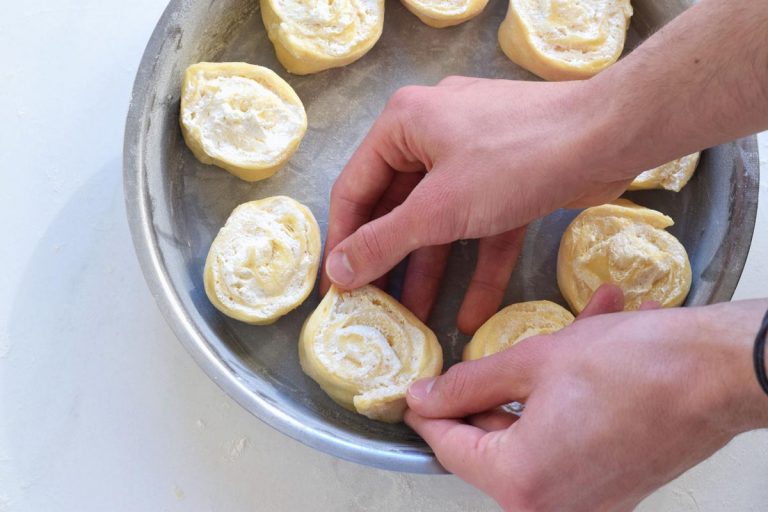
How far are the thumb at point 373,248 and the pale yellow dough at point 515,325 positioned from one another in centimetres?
26

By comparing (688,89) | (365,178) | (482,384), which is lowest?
(482,384)

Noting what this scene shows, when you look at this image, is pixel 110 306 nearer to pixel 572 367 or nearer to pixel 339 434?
pixel 339 434

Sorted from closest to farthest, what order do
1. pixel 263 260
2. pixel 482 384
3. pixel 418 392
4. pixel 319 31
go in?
1. pixel 482 384
2. pixel 418 392
3. pixel 263 260
4. pixel 319 31

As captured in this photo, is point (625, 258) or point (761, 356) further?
point (625, 258)

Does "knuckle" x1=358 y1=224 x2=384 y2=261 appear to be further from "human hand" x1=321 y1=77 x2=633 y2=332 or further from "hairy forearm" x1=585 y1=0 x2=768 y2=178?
"hairy forearm" x1=585 y1=0 x2=768 y2=178

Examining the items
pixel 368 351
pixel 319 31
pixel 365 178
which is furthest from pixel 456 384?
pixel 319 31

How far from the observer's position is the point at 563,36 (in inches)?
65.3

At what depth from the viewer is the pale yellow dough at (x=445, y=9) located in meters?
1.66

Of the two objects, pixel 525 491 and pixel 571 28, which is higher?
pixel 571 28

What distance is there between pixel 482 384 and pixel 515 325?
0.29 metres

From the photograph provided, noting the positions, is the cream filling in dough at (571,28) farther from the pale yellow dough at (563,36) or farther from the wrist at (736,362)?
the wrist at (736,362)

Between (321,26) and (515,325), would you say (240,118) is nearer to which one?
(321,26)

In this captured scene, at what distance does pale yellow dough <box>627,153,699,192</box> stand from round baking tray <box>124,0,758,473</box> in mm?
59

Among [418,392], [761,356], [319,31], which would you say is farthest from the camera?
[319,31]
